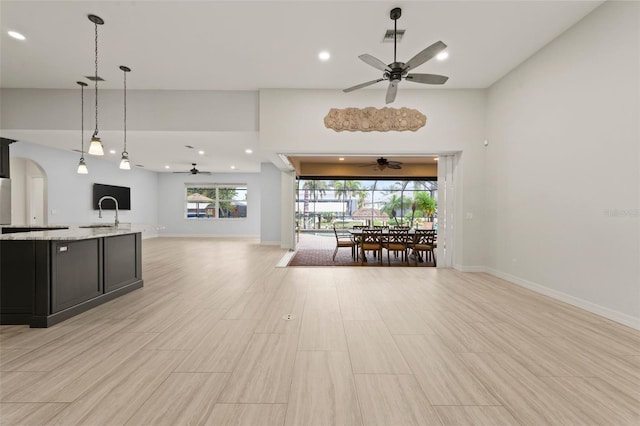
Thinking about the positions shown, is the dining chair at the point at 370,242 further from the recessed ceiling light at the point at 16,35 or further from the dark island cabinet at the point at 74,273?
the recessed ceiling light at the point at 16,35

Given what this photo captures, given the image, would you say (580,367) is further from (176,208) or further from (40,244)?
(176,208)

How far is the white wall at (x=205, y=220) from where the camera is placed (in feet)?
40.1

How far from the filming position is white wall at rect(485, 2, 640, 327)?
9.73 ft

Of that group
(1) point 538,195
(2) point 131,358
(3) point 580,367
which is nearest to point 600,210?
(1) point 538,195

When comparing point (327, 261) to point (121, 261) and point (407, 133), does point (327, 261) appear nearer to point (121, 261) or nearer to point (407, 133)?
point (407, 133)

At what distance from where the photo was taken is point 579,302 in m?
3.44

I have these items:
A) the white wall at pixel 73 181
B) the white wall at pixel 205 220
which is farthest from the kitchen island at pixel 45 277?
the white wall at pixel 205 220

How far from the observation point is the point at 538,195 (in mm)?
4129

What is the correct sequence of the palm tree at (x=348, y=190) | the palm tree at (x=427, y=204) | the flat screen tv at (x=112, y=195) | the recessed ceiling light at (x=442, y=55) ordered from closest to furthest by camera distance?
the recessed ceiling light at (x=442, y=55), the flat screen tv at (x=112, y=195), the palm tree at (x=427, y=204), the palm tree at (x=348, y=190)

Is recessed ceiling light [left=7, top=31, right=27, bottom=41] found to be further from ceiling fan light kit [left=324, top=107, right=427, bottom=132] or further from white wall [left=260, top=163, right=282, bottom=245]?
white wall [left=260, top=163, right=282, bottom=245]

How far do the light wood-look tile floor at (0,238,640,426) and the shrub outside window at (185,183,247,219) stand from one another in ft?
28.6

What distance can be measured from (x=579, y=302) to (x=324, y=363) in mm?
3382

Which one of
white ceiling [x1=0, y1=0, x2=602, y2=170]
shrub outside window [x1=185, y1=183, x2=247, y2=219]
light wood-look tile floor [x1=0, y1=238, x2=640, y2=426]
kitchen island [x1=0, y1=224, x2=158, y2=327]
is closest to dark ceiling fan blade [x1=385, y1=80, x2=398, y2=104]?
white ceiling [x1=0, y1=0, x2=602, y2=170]

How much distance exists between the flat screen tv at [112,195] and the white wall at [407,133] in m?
7.14
